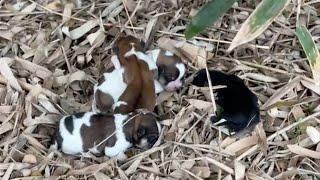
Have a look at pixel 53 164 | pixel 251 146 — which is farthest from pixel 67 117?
pixel 251 146

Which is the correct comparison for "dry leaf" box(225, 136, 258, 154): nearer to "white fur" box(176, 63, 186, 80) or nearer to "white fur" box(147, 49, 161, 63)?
"white fur" box(176, 63, 186, 80)

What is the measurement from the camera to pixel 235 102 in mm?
2768

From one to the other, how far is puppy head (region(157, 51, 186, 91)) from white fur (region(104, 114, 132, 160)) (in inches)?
10.3

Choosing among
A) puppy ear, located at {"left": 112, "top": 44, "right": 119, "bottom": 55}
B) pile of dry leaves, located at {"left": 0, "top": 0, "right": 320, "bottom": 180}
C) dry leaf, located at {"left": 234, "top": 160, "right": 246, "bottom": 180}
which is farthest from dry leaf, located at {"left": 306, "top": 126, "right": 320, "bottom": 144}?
→ puppy ear, located at {"left": 112, "top": 44, "right": 119, "bottom": 55}

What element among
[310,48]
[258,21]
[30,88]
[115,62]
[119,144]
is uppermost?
[258,21]

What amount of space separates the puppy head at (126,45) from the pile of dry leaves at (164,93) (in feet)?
0.47

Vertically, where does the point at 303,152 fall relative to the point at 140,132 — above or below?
below

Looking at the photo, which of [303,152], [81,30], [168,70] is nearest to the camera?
[303,152]

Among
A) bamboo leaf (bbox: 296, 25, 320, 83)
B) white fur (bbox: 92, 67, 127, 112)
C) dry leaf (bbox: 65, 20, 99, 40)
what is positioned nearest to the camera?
bamboo leaf (bbox: 296, 25, 320, 83)

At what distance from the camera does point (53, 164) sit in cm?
268

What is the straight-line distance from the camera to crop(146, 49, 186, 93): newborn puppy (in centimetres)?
283

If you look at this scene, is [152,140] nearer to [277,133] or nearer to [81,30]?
[277,133]

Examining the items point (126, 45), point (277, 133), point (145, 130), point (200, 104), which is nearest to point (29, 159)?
point (145, 130)

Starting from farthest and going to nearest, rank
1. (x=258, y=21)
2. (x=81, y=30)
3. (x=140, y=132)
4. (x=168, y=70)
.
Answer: (x=81, y=30), (x=168, y=70), (x=140, y=132), (x=258, y=21)
